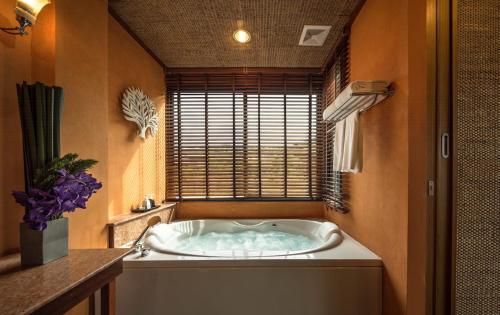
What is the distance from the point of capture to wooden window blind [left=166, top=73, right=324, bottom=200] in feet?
9.12

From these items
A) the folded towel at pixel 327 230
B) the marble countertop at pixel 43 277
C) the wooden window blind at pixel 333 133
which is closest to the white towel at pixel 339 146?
the wooden window blind at pixel 333 133

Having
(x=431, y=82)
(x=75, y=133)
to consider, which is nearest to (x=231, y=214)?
(x=75, y=133)

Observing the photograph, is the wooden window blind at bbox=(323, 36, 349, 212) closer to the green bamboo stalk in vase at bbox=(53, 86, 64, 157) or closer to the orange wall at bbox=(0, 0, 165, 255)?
the orange wall at bbox=(0, 0, 165, 255)

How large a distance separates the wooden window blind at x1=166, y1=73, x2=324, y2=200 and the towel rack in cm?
95

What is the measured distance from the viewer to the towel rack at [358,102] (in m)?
1.36

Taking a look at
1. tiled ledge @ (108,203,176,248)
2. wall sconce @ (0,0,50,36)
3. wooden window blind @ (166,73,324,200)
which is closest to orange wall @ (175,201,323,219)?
wooden window blind @ (166,73,324,200)

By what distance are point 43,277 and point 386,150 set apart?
1.75 m

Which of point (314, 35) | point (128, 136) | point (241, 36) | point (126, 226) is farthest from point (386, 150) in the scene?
point (128, 136)

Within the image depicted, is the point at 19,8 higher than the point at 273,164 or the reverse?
higher

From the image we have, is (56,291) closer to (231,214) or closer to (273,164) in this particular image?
(231,214)

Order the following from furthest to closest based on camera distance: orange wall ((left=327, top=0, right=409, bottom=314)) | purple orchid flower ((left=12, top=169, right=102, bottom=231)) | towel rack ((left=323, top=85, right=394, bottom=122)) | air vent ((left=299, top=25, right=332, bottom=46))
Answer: air vent ((left=299, top=25, right=332, bottom=46))
towel rack ((left=323, top=85, right=394, bottom=122))
orange wall ((left=327, top=0, right=409, bottom=314))
purple orchid flower ((left=12, top=169, right=102, bottom=231))

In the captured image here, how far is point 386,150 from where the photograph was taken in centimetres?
141

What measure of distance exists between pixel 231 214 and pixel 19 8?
2312mm

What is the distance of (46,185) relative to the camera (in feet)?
3.25
